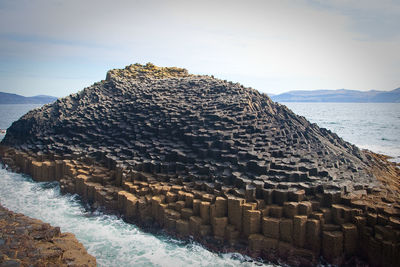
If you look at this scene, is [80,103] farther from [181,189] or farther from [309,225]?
[309,225]

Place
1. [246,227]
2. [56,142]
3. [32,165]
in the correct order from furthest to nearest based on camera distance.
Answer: [56,142], [32,165], [246,227]

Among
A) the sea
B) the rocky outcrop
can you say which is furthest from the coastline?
the rocky outcrop

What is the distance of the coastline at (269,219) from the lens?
24.1ft

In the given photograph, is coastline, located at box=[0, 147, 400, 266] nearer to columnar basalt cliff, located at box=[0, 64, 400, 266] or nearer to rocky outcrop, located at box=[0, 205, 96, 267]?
columnar basalt cliff, located at box=[0, 64, 400, 266]

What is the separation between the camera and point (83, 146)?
546 inches

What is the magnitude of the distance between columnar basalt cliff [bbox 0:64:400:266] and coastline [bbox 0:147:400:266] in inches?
1.0

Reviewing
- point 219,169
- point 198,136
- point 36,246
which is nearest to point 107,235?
point 36,246

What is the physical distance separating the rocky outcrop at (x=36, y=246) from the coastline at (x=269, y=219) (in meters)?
2.36

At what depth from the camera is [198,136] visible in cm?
1127

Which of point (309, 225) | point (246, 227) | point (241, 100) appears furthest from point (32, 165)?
point (309, 225)

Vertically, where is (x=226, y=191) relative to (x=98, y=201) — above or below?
above

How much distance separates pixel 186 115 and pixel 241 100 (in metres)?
2.33

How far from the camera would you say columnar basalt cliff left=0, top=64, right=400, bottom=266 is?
7578mm

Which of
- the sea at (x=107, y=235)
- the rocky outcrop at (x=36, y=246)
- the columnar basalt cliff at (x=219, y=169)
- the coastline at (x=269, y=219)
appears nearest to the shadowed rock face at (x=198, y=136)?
the columnar basalt cliff at (x=219, y=169)
